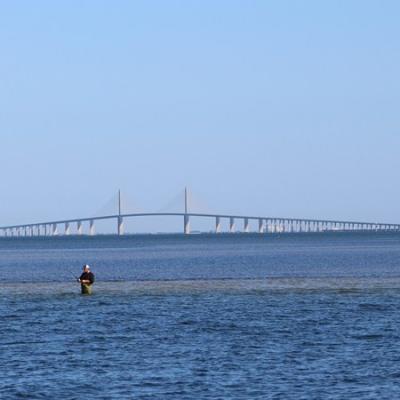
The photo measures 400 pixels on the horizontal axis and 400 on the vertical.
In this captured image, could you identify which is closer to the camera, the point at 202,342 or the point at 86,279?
the point at 202,342

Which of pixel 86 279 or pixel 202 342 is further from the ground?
pixel 86 279

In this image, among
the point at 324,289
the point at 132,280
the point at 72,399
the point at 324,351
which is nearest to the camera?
the point at 72,399

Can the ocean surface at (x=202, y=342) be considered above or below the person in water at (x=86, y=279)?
below

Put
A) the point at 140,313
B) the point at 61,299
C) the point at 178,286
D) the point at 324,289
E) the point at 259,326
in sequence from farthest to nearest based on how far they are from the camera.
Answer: the point at 178,286 → the point at 324,289 → the point at 61,299 → the point at 140,313 → the point at 259,326

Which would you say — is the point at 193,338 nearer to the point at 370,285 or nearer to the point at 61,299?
the point at 61,299

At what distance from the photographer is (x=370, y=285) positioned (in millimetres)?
54094

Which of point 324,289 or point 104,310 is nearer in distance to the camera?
point 104,310

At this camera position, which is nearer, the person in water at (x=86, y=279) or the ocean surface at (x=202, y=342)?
the ocean surface at (x=202, y=342)

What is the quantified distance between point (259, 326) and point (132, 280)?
2683 cm

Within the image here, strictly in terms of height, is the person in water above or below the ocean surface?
above

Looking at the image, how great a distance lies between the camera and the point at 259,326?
118 feet

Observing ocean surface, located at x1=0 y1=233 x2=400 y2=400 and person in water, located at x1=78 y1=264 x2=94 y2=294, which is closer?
ocean surface, located at x1=0 y1=233 x2=400 y2=400

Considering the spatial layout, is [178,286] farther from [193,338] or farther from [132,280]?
[193,338]

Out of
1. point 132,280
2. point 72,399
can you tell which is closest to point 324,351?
point 72,399
